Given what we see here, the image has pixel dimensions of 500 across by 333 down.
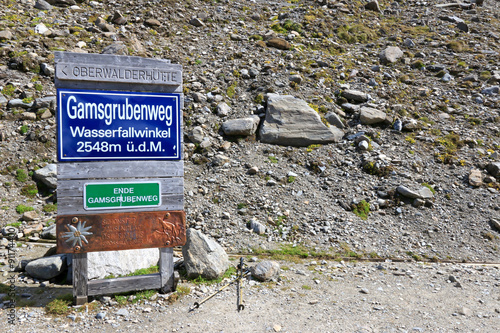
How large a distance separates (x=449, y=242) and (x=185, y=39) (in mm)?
14741

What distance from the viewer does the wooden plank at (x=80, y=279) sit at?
232 inches

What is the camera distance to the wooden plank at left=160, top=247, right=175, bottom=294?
21.0 ft

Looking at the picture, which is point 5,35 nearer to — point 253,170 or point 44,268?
point 253,170

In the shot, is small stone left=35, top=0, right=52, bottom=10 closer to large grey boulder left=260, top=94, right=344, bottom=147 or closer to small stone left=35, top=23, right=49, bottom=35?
small stone left=35, top=23, right=49, bottom=35

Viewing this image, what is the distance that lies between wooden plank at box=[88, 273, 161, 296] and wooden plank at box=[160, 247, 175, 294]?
0.33 feet

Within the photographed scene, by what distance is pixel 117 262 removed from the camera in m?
6.98

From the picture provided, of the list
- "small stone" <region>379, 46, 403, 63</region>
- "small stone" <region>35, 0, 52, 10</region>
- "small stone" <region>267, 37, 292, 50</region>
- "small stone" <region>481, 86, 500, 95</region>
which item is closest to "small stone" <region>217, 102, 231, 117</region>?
"small stone" <region>267, 37, 292, 50</region>

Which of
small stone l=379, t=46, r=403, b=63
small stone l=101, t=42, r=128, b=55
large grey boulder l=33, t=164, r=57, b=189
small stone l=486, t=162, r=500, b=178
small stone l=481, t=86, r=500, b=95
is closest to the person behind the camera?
large grey boulder l=33, t=164, r=57, b=189

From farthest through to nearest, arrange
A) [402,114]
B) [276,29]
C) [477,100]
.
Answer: [276,29]
[477,100]
[402,114]

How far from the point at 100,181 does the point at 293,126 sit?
8.34m

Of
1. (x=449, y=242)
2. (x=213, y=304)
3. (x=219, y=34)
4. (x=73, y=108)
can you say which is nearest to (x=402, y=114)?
(x=449, y=242)

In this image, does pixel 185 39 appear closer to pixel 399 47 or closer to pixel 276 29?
pixel 276 29

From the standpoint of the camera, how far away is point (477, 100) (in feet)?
53.3

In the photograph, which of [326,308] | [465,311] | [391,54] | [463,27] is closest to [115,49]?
[326,308]
